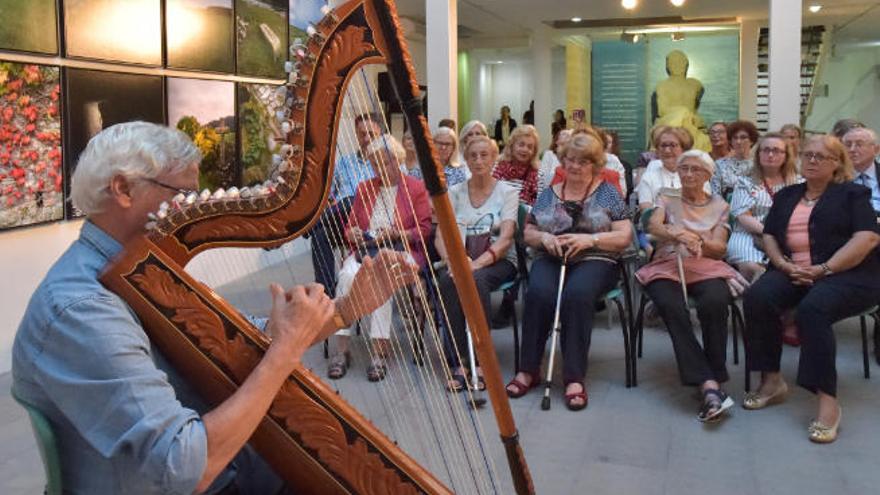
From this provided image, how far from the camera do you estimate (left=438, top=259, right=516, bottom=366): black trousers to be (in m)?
4.12

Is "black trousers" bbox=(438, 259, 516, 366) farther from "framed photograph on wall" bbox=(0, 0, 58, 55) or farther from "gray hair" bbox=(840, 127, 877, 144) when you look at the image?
"framed photograph on wall" bbox=(0, 0, 58, 55)

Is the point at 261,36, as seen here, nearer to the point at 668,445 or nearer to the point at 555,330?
the point at 555,330

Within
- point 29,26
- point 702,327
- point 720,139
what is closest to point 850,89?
point 720,139

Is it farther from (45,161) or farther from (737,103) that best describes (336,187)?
(737,103)

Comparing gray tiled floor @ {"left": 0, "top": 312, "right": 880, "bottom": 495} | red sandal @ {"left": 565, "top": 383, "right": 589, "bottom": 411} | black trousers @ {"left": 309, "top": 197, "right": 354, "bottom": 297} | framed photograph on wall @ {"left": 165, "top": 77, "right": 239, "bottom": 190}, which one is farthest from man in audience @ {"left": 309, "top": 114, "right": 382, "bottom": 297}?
framed photograph on wall @ {"left": 165, "top": 77, "right": 239, "bottom": 190}

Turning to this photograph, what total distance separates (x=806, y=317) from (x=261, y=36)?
16.0 ft

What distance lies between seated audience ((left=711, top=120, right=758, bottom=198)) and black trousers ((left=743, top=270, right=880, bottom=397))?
1895mm

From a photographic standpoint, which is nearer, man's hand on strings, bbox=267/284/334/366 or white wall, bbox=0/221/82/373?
man's hand on strings, bbox=267/284/334/366

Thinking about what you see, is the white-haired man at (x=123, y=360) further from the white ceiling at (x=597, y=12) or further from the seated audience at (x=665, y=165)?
the white ceiling at (x=597, y=12)

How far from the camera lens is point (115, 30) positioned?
4988 millimetres

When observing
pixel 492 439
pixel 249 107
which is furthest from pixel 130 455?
pixel 249 107

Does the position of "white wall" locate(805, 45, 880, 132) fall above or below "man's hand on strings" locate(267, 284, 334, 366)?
above

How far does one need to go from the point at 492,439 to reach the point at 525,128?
8.83 ft

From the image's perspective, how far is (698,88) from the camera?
10312mm
